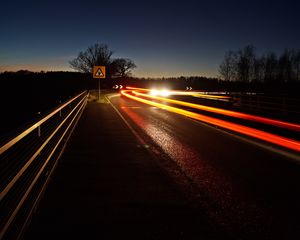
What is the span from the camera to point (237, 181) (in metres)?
7.18

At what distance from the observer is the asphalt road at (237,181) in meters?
4.98

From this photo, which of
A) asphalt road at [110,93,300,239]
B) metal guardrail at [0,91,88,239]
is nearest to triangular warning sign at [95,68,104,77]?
asphalt road at [110,93,300,239]

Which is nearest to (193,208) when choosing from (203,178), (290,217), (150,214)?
(150,214)

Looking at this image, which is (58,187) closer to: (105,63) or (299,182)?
(299,182)

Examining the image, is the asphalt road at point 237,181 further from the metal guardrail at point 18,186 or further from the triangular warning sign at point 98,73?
the triangular warning sign at point 98,73

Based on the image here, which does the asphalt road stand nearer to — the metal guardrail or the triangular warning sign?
the metal guardrail

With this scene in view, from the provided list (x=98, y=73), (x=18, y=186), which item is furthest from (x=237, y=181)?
(x=98, y=73)

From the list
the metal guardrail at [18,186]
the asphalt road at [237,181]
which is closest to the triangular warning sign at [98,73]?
the asphalt road at [237,181]

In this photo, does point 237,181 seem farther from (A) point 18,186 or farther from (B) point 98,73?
(B) point 98,73

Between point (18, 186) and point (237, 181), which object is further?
point (237, 181)

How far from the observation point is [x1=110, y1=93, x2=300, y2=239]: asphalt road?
4.98m

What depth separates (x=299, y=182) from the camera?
23.5ft

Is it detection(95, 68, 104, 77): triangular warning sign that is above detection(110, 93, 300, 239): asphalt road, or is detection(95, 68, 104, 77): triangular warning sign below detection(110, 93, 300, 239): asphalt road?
above

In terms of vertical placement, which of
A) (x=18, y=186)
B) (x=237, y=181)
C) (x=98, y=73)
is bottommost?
(x=237, y=181)
